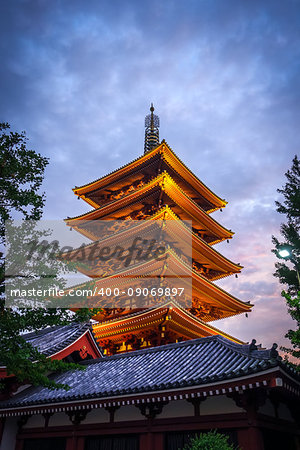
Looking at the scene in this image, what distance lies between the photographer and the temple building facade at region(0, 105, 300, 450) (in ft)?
30.8

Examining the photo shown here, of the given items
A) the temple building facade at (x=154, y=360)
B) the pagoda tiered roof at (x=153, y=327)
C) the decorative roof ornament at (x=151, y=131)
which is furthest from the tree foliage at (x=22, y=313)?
the decorative roof ornament at (x=151, y=131)

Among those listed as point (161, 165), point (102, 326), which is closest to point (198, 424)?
point (102, 326)

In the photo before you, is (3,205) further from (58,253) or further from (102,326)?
(102,326)

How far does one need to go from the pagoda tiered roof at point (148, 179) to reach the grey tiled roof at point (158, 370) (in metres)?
14.3

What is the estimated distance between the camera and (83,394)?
11.1m

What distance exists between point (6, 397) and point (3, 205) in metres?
7.54

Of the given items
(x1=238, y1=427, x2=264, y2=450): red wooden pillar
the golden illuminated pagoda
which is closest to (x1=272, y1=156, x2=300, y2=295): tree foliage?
the golden illuminated pagoda

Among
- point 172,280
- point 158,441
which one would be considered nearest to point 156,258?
point 172,280

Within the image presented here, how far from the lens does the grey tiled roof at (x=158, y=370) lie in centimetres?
959

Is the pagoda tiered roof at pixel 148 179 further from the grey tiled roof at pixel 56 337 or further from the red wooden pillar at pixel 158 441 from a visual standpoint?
the red wooden pillar at pixel 158 441

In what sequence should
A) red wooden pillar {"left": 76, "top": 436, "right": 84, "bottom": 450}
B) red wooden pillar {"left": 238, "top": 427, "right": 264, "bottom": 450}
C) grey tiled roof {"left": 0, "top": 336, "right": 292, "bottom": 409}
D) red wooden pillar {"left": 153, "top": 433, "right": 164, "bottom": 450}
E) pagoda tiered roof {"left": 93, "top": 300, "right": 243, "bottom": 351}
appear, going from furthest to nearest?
pagoda tiered roof {"left": 93, "top": 300, "right": 243, "bottom": 351} < red wooden pillar {"left": 76, "top": 436, "right": 84, "bottom": 450} < red wooden pillar {"left": 153, "top": 433, "right": 164, "bottom": 450} < grey tiled roof {"left": 0, "top": 336, "right": 292, "bottom": 409} < red wooden pillar {"left": 238, "top": 427, "right": 264, "bottom": 450}

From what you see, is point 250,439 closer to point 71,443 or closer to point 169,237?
point 71,443

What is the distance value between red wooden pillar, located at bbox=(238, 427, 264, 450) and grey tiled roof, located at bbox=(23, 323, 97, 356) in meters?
7.81

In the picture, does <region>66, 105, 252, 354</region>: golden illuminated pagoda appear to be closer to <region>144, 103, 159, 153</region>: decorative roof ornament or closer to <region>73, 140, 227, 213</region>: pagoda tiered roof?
<region>73, 140, 227, 213</region>: pagoda tiered roof
